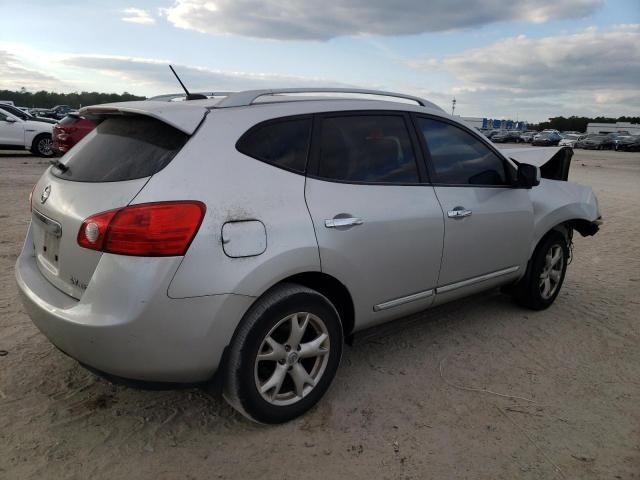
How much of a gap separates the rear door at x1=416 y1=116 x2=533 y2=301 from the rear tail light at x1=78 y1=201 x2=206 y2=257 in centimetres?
179

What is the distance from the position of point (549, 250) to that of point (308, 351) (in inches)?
108

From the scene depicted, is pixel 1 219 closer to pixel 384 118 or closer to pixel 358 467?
pixel 384 118

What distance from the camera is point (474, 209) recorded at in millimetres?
3719

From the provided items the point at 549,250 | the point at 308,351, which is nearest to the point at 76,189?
the point at 308,351

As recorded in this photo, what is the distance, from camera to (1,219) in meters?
7.29

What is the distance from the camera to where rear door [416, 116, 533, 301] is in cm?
358

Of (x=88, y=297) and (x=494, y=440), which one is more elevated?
(x=88, y=297)

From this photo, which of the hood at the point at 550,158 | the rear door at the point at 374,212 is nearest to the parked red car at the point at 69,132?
the hood at the point at 550,158

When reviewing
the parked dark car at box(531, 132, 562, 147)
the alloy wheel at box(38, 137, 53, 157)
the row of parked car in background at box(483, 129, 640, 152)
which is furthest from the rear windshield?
the parked dark car at box(531, 132, 562, 147)

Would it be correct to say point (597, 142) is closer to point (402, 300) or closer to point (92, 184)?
point (402, 300)

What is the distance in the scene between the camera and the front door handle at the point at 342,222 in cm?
281

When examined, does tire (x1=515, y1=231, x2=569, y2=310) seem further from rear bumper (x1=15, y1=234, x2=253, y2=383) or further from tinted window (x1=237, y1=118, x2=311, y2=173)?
rear bumper (x1=15, y1=234, x2=253, y2=383)

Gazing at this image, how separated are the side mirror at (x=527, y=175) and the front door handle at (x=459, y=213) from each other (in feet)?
2.18

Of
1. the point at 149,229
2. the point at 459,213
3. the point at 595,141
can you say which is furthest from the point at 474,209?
the point at 595,141
